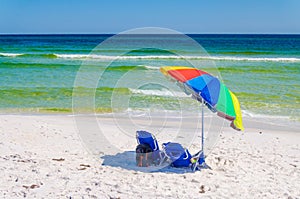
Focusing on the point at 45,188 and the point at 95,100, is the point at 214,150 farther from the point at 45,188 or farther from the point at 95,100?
the point at 95,100

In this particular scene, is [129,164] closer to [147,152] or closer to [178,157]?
[147,152]

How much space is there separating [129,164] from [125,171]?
39cm

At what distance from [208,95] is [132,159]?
6.17ft

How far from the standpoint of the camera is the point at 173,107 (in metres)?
11.6

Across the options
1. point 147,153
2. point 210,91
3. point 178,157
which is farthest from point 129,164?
point 210,91

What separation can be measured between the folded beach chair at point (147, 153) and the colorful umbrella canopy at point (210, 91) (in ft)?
3.85

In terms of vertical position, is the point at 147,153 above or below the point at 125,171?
above

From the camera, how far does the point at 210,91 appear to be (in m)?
5.46

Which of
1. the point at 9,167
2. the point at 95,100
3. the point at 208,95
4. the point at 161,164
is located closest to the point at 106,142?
the point at 161,164

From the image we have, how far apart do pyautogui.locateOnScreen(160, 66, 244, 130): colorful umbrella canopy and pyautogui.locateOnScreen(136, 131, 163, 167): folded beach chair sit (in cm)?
117

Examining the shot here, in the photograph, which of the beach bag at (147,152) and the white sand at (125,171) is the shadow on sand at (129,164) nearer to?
the white sand at (125,171)

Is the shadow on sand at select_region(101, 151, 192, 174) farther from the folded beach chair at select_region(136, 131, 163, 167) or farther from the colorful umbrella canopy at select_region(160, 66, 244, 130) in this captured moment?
the colorful umbrella canopy at select_region(160, 66, 244, 130)

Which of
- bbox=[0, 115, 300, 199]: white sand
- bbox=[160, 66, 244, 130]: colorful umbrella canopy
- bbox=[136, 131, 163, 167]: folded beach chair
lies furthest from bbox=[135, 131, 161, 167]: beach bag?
bbox=[160, 66, 244, 130]: colorful umbrella canopy

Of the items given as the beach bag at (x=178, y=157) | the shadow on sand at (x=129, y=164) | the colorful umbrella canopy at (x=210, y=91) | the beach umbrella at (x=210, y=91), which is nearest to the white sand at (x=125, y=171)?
the shadow on sand at (x=129, y=164)
